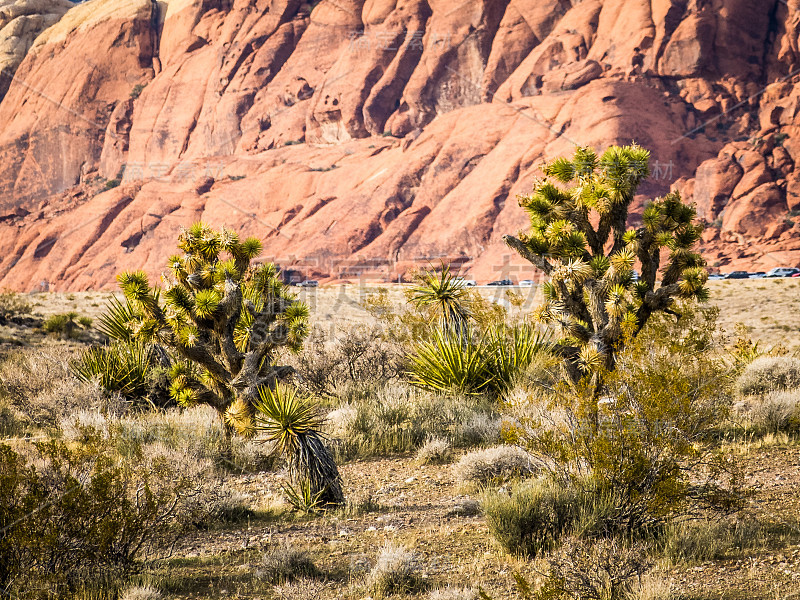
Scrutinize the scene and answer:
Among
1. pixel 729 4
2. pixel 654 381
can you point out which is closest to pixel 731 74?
pixel 729 4

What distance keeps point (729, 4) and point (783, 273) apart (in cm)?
3332

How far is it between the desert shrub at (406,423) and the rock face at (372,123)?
46.4 m

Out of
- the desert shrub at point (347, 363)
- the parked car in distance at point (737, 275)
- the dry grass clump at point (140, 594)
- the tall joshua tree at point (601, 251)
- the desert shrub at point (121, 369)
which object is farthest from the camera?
the parked car in distance at point (737, 275)

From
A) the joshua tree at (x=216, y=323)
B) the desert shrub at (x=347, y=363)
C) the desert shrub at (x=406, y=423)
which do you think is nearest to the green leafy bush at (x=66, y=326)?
the desert shrub at (x=347, y=363)

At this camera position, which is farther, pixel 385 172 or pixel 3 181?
pixel 3 181

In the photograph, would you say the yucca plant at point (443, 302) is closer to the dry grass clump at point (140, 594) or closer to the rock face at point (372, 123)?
the dry grass clump at point (140, 594)

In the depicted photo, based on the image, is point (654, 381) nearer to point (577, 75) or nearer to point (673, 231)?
point (673, 231)

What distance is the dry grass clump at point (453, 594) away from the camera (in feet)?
14.1

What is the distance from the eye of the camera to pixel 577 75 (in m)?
65.9

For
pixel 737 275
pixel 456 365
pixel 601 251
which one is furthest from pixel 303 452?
pixel 737 275

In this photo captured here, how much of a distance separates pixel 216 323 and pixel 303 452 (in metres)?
2.96

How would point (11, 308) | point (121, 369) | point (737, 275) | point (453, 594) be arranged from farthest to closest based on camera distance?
point (737, 275)
point (11, 308)
point (121, 369)
point (453, 594)

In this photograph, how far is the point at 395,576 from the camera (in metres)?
4.75

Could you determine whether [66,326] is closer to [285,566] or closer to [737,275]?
[285,566]
